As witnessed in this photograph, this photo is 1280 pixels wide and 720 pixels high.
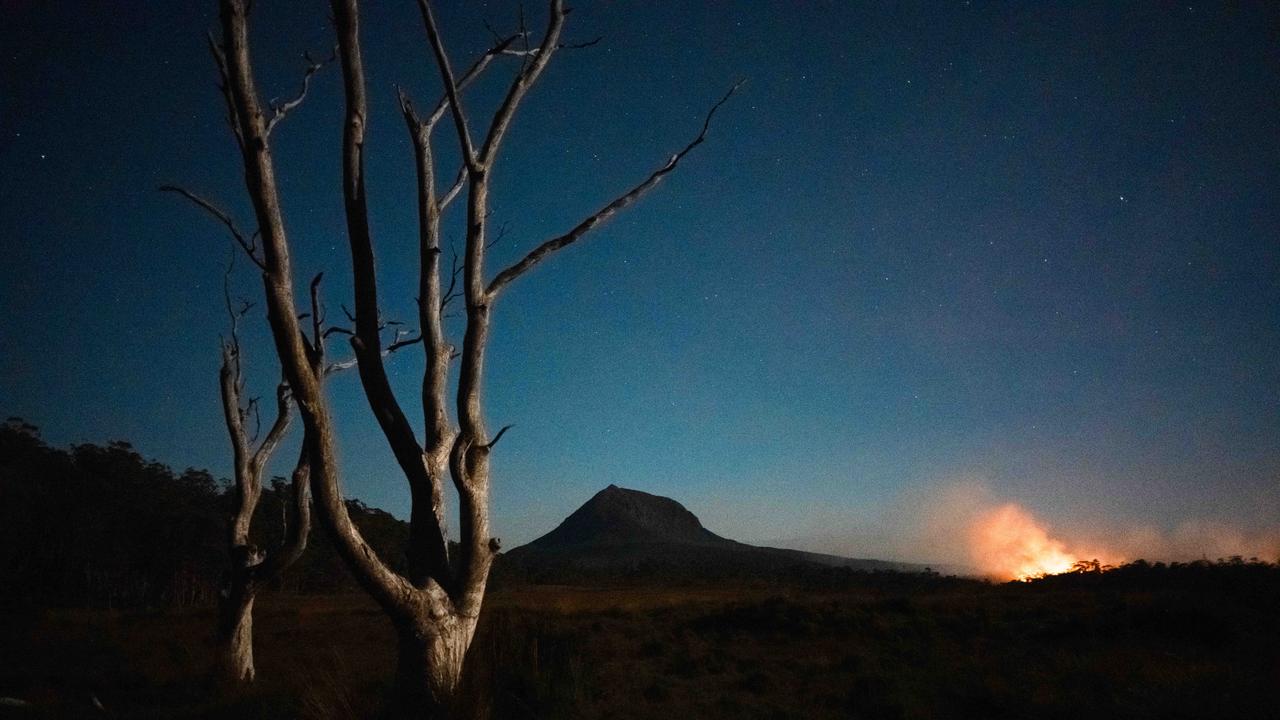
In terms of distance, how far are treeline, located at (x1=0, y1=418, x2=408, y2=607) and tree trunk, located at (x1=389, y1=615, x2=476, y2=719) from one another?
4291cm

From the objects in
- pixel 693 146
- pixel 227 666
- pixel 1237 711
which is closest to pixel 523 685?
pixel 693 146

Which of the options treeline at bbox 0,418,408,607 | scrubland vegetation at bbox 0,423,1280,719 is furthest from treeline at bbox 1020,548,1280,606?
treeline at bbox 0,418,408,607

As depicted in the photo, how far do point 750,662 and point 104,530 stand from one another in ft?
173

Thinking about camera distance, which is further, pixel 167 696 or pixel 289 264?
pixel 167 696

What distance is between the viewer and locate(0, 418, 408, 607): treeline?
3934 centimetres

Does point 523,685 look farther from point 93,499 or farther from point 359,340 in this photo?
point 93,499

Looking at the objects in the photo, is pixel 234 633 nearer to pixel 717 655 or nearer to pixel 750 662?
pixel 750 662

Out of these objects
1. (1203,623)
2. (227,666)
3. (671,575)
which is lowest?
(671,575)

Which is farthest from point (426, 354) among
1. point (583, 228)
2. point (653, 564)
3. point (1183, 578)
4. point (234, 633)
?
point (653, 564)

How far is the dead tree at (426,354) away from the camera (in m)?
3.54

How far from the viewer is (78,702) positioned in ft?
26.2

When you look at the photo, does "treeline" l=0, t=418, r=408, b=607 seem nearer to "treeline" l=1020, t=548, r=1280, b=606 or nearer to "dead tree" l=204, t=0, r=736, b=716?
"dead tree" l=204, t=0, r=736, b=716

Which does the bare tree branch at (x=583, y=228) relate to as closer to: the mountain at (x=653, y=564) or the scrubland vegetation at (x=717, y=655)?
the scrubland vegetation at (x=717, y=655)

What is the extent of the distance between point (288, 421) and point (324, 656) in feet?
27.0
